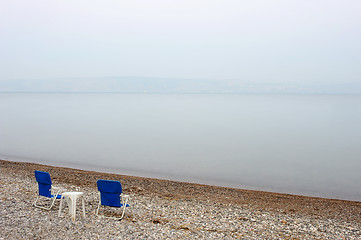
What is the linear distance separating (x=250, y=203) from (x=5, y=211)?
260 inches

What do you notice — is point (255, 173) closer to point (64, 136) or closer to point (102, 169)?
point (102, 169)

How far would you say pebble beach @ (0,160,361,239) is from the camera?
6266 millimetres

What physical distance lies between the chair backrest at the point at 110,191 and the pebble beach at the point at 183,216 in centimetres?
37

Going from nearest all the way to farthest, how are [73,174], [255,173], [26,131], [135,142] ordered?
[73,174], [255,173], [135,142], [26,131]

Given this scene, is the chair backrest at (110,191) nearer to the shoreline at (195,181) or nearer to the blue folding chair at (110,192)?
the blue folding chair at (110,192)

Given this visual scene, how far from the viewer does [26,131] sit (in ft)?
110

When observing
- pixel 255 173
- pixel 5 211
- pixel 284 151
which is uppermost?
pixel 284 151

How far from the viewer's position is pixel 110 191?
6.94 m

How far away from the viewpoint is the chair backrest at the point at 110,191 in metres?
6.86

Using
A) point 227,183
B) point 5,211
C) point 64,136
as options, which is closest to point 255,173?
point 227,183

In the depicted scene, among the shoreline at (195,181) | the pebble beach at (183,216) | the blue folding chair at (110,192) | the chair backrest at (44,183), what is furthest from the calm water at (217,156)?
the chair backrest at (44,183)

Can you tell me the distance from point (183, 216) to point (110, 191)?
70.9 inches

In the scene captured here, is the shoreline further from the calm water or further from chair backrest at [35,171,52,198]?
chair backrest at [35,171,52,198]

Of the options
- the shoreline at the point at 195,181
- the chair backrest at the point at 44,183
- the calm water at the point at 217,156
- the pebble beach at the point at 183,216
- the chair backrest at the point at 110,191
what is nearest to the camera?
the pebble beach at the point at 183,216
